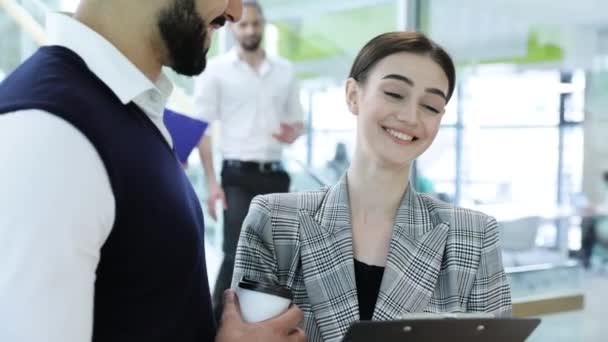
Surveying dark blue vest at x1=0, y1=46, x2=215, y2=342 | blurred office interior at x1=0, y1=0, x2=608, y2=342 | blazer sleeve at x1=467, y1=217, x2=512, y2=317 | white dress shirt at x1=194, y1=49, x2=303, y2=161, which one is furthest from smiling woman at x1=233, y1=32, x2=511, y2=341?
blurred office interior at x1=0, y1=0, x2=608, y2=342

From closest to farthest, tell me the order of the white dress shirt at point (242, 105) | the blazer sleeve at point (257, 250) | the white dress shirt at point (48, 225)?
the white dress shirt at point (48, 225) < the blazer sleeve at point (257, 250) < the white dress shirt at point (242, 105)

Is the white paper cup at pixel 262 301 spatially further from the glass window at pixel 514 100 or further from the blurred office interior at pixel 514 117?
the glass window at pixel 514 100

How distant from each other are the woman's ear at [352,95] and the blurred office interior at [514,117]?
4072 millimetres

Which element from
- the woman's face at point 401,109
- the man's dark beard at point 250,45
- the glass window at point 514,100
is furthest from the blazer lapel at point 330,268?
the glass window at point 514,100

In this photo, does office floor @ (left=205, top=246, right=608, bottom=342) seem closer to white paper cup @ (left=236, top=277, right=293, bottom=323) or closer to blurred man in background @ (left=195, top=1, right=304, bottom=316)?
blurred man in background @ (left=195, top=1, right=304, bottom=316)

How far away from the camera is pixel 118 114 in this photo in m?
0.98

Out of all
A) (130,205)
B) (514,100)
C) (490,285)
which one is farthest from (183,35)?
(514,100)

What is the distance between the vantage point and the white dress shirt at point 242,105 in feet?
13.5

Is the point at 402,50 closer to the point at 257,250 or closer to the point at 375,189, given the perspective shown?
the point at 375,189

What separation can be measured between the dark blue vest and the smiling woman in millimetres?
557

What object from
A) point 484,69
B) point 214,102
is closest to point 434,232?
point 214,102

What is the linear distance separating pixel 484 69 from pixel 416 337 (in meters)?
5.46

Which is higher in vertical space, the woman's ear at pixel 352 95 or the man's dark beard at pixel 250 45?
the man's dark beard at pixel 250 45

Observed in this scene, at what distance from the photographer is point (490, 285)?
1640 millimetres
